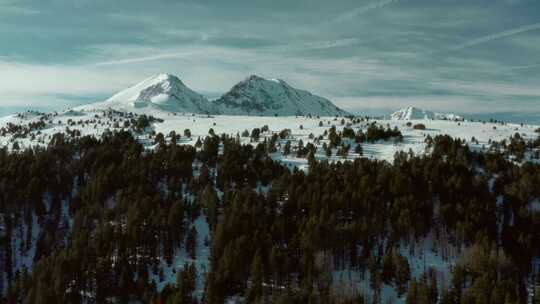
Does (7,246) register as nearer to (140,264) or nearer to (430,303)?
(140,264)

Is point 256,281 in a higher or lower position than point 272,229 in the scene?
lower

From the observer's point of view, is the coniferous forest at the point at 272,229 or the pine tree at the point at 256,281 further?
the coniferous forest at the point at 272,229

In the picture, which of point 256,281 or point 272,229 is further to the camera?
point 272,229

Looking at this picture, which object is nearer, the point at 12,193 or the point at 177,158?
the point at 12,193

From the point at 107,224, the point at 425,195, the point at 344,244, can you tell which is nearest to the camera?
the point at 344,244

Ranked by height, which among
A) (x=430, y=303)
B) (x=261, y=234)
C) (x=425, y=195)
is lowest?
(x=430, y=303)

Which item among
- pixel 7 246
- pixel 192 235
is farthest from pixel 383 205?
pixel 7 246

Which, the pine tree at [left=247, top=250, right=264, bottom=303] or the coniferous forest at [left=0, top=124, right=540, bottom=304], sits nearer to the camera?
the pine tree at [left=247, top=250, right=264, bottom=303]

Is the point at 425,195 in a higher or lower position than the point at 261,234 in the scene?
higher
